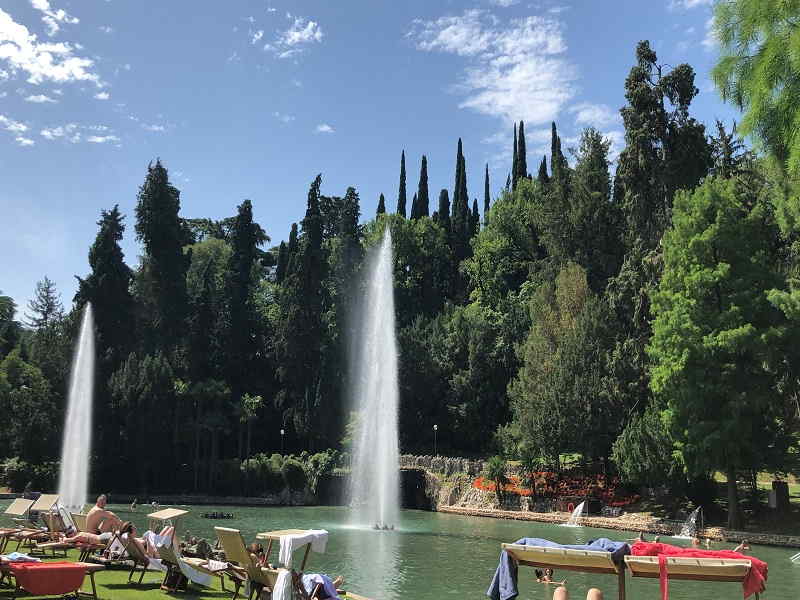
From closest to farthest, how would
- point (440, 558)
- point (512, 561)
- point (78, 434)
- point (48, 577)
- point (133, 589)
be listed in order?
1. point (48, 577)
2. point (512, 561)
3. point (133, 589)
4. point (440, 558)
5. point (78, 434)

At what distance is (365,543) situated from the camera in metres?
24.3

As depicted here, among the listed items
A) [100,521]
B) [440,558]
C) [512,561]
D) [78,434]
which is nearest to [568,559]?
[512,561]

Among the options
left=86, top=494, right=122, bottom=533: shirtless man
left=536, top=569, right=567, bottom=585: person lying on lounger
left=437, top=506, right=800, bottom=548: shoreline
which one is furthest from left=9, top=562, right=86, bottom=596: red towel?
left=437, top=506, right=800, bottom=548: shoreline

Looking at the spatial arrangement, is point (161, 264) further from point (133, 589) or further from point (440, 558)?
point (133, 589)

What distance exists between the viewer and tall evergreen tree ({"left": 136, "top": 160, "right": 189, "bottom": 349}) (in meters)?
57.6

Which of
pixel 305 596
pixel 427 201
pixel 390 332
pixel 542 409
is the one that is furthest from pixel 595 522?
pixel 427 201

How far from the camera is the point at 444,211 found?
3334 inches

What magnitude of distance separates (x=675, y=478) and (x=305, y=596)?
28.1 meters

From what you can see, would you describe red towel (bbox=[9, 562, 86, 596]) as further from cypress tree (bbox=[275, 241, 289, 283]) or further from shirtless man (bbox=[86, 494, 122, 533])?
cypress tree (bbox=[275, 241, 289, 283])

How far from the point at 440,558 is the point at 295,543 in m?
10.9

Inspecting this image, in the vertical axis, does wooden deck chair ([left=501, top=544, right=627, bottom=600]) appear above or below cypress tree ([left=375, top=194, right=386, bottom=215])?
below

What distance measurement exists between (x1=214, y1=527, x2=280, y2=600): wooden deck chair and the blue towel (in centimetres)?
339

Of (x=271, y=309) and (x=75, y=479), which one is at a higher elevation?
(x=271, y=309)

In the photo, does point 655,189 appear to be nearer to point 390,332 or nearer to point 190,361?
point 390,332
